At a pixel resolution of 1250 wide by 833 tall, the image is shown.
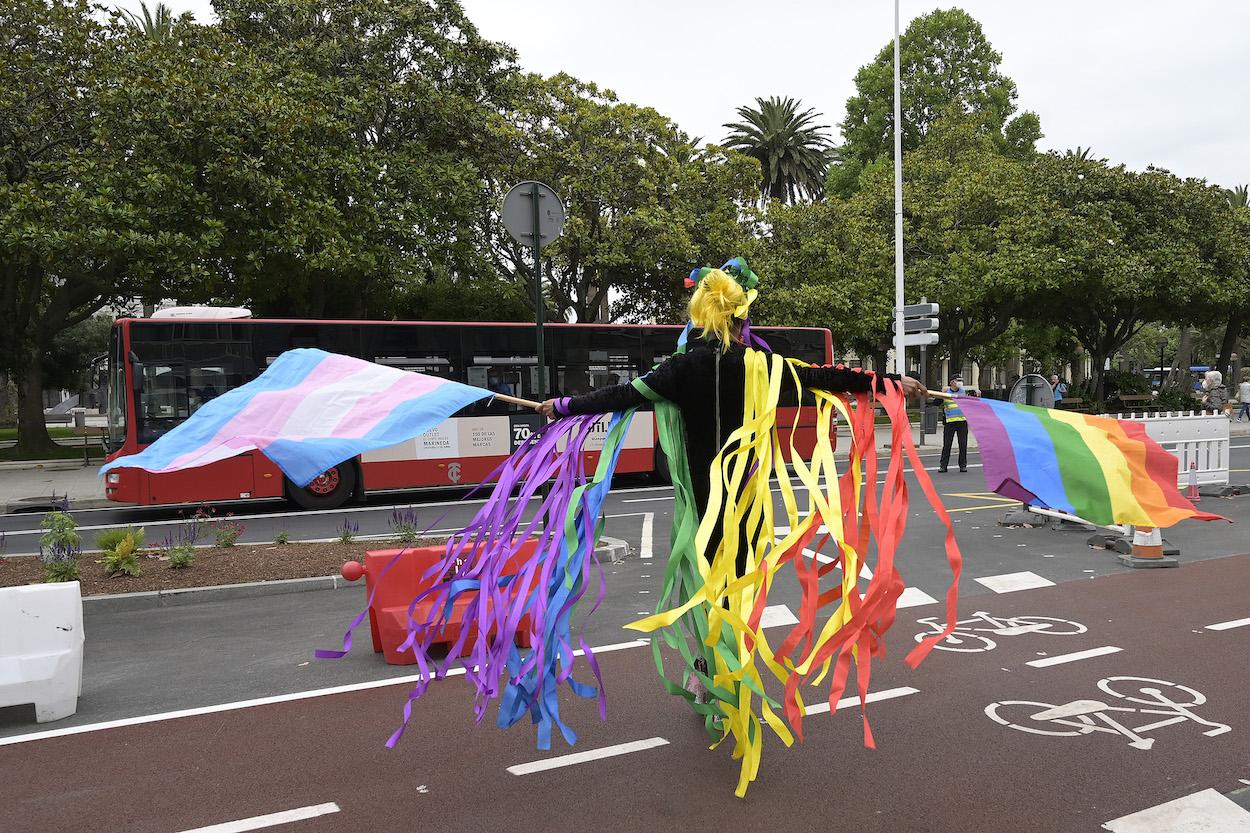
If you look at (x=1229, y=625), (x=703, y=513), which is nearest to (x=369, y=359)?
(x=703, y=513)

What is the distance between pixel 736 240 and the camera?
27.1 m

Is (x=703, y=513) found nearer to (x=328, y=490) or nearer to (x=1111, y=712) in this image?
(x=1111, y=712)

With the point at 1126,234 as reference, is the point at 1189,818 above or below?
below

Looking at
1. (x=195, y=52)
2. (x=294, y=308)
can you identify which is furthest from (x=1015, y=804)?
(x=294, y=308)

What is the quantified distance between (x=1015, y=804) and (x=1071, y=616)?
3.43 m

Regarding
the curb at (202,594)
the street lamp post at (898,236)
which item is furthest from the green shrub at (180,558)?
the street lamp post at (898,236)

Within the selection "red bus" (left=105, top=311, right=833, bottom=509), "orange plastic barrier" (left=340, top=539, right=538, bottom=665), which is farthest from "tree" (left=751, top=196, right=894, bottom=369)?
"orange plastic barrier" (left=340, top=539, right=538, bottom=665)

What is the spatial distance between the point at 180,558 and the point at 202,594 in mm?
810

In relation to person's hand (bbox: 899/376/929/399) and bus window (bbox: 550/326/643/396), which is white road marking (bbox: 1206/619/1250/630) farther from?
bus window (bbox: 550/326/643/396)

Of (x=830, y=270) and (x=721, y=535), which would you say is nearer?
(x=721, y=535)

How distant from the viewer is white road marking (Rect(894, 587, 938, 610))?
7098mm

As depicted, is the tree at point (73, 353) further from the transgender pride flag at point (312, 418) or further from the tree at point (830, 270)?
the transgender pride flag at point (312, 418)

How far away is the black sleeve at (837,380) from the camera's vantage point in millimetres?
3988

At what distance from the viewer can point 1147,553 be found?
846cm
